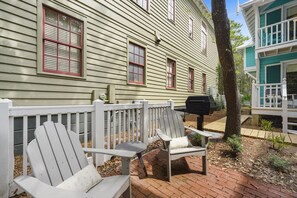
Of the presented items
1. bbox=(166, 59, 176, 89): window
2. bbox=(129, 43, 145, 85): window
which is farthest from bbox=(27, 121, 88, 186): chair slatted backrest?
bbox=(166, 59, 176, 89): window

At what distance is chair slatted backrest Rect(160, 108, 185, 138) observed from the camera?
3.06m

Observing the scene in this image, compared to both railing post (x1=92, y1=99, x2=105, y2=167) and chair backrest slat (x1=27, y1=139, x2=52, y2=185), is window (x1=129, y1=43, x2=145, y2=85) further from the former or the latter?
A: chair backrest slat (x1=27, y1=139, x2=52, y2=185)

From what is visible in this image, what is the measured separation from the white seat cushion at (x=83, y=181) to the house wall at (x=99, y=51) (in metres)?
2.66

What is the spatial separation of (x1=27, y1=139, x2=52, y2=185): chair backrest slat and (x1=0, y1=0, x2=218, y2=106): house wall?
2.53 m

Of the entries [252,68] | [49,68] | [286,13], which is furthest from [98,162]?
[252,68]

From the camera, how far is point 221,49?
3857 millimetres

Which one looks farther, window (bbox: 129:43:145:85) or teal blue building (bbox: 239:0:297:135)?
teal blue building (bbox: 239:0:297:135)

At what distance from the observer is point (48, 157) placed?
1.46 metres

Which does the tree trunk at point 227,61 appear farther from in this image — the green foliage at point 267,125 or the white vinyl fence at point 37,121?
the white vinyl fence at point 37,121

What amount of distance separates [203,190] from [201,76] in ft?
35.0

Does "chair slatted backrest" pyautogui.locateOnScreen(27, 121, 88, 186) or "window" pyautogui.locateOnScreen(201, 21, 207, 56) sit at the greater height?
"window" pyautogui.locateOnScreen(201, 21, 207, 56)

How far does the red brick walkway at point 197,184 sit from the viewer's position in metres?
2.11

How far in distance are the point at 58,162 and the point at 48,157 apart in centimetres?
11

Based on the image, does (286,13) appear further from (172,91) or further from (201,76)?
(172,91)
